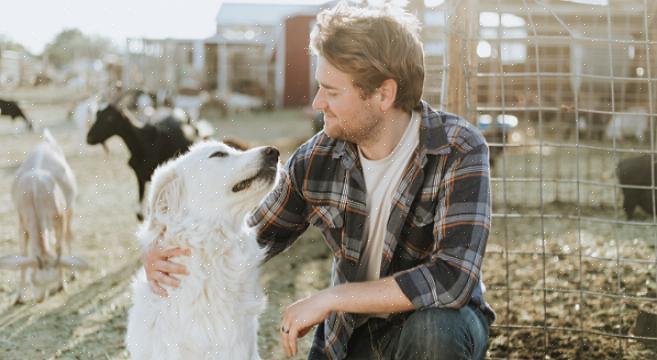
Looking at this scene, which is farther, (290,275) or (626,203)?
(626,203)

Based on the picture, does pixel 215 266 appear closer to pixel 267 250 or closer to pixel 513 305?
pixel 267 250

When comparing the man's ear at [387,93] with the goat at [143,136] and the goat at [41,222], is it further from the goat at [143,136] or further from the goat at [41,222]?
the goat at [143,136]

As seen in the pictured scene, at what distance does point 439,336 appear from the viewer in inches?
97.9

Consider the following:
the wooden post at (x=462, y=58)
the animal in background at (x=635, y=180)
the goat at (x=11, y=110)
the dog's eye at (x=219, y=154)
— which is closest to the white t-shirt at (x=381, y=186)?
the dog's eye at (x=219, y=154)

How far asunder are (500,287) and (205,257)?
2.03 m

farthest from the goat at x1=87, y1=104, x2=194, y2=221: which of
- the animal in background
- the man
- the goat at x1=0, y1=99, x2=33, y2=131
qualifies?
the man

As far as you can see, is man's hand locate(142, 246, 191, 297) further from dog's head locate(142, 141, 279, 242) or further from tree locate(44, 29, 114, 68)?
tree locate(44, 29, 114, 68)

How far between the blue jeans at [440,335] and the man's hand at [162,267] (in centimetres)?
91

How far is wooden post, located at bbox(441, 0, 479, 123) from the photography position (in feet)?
12.8

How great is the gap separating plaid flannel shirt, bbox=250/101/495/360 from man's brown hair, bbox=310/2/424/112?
0.22m

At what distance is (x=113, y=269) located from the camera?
248 inches

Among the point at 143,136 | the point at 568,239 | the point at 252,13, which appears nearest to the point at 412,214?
the point at 568,239

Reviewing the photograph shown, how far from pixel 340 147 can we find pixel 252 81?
92.3 ft

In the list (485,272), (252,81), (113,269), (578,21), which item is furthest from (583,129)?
(252,81)
